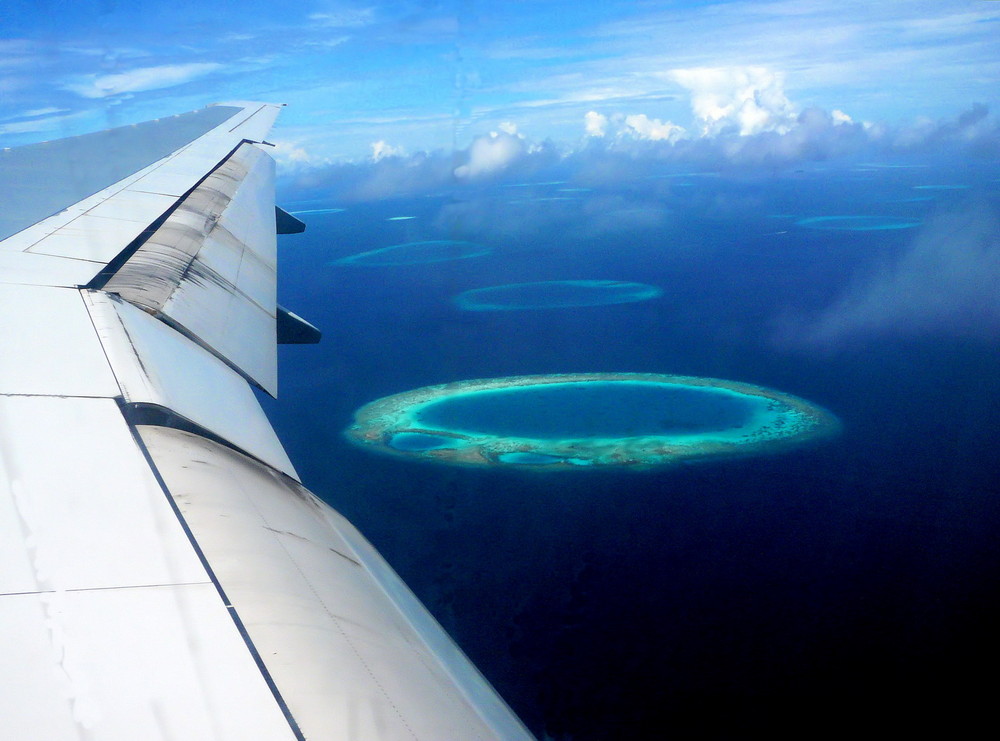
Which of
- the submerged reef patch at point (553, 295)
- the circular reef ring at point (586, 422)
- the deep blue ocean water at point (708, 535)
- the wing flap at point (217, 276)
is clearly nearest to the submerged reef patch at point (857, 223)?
the submerged reef patch at point (553, 295)

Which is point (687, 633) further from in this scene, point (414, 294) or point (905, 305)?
point (905, 305)

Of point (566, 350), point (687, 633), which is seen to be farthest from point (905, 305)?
point (687, 633)

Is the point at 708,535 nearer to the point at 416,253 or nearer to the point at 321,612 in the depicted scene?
the point at 321,612

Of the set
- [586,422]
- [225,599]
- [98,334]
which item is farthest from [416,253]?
[225,599]

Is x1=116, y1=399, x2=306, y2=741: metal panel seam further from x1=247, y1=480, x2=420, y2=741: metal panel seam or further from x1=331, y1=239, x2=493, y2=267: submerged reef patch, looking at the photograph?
x1=331, y1=239, x2=493, y2=267: submerged reef patch

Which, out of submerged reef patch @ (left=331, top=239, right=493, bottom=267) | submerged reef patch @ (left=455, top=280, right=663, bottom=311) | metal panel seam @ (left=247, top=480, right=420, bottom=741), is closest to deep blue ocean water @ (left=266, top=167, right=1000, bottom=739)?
submerged reef patch @ (left=455, top=280, right=663, bottom=311)

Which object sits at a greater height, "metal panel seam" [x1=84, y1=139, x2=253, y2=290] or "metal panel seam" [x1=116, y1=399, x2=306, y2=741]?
"metal panel seam" [x1=84, y1=139, x2=253, y2=290]

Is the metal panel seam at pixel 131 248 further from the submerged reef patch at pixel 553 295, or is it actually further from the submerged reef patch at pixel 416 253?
the submerged reef patch at pixel 416 253
